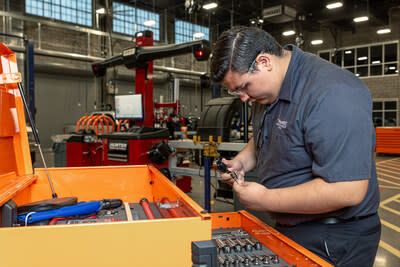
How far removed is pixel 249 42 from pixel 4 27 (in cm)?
1081

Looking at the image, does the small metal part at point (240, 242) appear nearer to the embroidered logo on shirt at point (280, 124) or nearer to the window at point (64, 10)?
the embroidered logo on shirt at point (280, 124)

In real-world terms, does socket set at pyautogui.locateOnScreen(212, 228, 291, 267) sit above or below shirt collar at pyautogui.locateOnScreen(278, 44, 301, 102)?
below

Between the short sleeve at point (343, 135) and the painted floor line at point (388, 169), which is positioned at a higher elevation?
the short sleeve at point (343, 135)

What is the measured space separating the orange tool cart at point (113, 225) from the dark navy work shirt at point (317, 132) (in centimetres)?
21

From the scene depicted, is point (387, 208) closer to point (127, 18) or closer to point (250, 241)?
point (250, 241)

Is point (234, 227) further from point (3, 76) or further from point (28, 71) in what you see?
point (28, 71)

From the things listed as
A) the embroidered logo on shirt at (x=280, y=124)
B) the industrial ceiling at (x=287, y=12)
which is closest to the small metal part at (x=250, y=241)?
the embroidered logo on shirt at (x=280, y=124)

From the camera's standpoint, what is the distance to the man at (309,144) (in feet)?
2.80

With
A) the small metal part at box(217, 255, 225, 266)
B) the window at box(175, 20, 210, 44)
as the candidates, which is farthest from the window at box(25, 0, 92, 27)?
the small metal part at box(217, 255, 225, 266)

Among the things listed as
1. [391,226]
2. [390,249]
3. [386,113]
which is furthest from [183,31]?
[390,249]

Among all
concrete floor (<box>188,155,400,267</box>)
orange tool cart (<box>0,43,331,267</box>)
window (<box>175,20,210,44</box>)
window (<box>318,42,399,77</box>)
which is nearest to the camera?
orange tool cart (<box>0,43,331,267</box>)

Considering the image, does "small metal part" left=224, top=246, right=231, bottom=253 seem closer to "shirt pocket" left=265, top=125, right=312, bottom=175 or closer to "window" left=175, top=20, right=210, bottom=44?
"shirt pocket" left=265, top=125, right=312, bottom=175

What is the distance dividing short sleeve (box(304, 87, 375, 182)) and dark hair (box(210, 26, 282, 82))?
10.0 inches

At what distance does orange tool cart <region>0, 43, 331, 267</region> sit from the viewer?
73 centimetres
